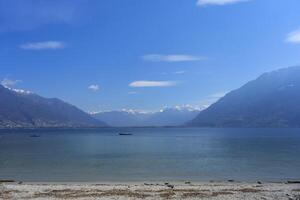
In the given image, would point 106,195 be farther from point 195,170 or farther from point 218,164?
point 218,164

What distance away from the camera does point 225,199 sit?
118 feet

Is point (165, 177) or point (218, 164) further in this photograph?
point (218, 164)

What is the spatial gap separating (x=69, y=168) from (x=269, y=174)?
3437 cm

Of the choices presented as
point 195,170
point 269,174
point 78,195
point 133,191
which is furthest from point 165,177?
point 78,195

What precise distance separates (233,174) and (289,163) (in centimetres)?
2180

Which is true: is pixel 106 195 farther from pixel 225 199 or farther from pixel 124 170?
pixel 124 170

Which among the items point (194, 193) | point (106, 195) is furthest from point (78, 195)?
point (194, 193)

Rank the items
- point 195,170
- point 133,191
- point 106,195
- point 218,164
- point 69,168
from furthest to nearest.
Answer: point 218,164
point 69,168
point 195,170
point 133,191
point 106,195

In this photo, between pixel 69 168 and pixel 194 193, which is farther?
pixel 69 168

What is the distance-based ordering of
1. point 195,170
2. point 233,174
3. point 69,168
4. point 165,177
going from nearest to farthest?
point 165,177, point 233,174, point 195,170, point 69,168

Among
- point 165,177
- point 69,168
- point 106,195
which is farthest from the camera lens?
point 69,168

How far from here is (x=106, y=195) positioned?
127 feet

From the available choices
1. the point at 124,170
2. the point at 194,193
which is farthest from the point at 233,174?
the point at 194,193

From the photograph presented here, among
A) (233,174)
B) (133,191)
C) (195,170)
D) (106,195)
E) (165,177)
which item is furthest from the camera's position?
(195,170)
